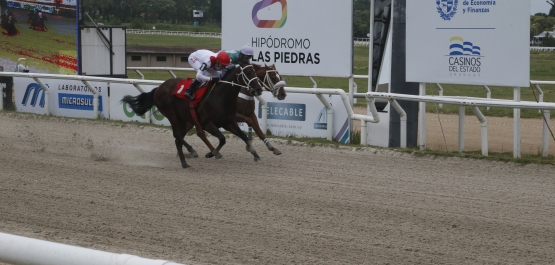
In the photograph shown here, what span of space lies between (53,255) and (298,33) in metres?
8.93

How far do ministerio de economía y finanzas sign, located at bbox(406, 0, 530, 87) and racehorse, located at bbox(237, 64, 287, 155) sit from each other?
2.08 m

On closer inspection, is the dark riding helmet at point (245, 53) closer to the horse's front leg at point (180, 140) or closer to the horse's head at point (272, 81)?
the horse's head at point (272, 81)

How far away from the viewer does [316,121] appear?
12.1 metres

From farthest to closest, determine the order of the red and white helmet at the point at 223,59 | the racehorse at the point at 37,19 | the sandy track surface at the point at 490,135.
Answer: the racehorse at the point at 37,19 < the sandy track surface at the point at 490,135 < the red and white helmet at the point at 223,59

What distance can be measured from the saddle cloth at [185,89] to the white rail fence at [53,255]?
20.4 feet

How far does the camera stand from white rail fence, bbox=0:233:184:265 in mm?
3396

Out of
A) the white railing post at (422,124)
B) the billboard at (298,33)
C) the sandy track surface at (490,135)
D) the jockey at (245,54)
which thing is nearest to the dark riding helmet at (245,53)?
the jockey at (245,54)

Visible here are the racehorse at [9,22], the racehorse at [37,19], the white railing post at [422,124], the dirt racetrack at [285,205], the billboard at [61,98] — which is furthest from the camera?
the racehorse at [9,22]

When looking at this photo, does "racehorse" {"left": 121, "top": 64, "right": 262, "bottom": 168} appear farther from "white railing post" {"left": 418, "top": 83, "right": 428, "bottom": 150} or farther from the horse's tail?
"white railing post" {"left": 418, "top": 83, "right": 428, "bottom": 150}

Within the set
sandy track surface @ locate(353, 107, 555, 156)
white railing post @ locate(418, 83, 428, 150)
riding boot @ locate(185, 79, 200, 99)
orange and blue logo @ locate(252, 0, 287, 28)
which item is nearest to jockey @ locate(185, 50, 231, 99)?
riding boot @ locate(185, 79, 200, 99)

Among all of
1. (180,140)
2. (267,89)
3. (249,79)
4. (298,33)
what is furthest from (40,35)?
(267,89)

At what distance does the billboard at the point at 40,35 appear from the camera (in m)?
17.5

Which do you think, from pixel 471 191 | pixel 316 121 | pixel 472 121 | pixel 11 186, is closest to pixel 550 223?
pixel 471 191

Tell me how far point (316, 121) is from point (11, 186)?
511 cm
